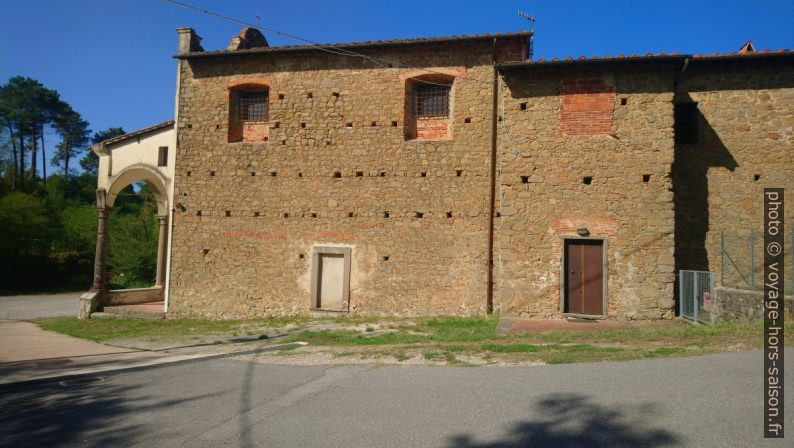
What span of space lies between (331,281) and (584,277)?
7.16 meters

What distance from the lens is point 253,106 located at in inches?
609

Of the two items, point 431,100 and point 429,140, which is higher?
point 431,100

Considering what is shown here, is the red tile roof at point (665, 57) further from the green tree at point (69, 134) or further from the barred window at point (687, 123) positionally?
the green tree at point (69, 134)

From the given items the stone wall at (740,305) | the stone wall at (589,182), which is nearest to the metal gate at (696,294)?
the stone wall at (740,305)

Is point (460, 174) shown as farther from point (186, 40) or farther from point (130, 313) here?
point (130, 313)

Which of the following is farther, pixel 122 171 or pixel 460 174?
pixel 122 171

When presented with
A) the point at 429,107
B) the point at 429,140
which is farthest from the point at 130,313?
the point at 429,107

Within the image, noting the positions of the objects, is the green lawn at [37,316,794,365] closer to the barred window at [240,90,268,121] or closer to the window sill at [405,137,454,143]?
the window sill at [405,137,454,143]

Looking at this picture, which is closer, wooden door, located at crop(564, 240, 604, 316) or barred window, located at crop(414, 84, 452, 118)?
wooden door, located at crop(564, 240, 604, 316)

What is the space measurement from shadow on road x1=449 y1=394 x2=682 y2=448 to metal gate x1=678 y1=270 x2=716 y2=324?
7.04 metres

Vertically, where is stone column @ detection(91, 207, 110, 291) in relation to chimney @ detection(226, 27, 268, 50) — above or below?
below

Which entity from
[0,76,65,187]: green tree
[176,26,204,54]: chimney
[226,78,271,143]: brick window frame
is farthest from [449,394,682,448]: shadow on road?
[0,76,65,187]: green tree

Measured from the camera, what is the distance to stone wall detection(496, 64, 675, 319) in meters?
11.4

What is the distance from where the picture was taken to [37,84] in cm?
4812
